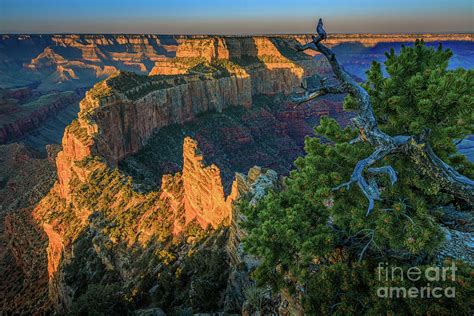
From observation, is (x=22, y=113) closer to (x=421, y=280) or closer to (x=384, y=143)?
(x=384, y=143)

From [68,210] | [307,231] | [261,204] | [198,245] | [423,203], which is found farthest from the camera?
[68,210]

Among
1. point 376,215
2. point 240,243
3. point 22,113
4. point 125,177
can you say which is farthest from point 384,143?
point 22,113

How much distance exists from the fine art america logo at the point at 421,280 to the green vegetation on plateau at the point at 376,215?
12 cm

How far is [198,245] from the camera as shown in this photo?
88.6ft

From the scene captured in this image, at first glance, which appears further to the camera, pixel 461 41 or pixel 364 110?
pixel 461 41

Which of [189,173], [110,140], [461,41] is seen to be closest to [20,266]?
[110,140]

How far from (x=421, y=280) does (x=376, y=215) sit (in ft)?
8.05

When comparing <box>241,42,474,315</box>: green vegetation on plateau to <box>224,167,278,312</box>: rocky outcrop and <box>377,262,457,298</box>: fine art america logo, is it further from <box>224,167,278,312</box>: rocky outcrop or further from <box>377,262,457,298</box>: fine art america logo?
<box>224,167,278,312</box>: rocky outcrop

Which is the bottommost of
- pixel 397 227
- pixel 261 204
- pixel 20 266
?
pixel 20 266

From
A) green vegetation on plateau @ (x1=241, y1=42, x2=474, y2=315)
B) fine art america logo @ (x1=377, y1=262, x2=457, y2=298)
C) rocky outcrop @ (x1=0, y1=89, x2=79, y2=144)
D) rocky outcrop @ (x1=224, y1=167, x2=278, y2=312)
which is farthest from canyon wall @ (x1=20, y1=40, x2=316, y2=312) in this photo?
rocky outcrop @ (x1=0, y1=89, x2=79, y2=144)

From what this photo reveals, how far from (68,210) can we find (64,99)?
136m

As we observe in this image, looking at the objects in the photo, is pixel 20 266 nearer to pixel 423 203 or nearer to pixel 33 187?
pixel 33 187

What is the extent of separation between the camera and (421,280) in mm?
10180

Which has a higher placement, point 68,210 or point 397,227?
point 397,227
